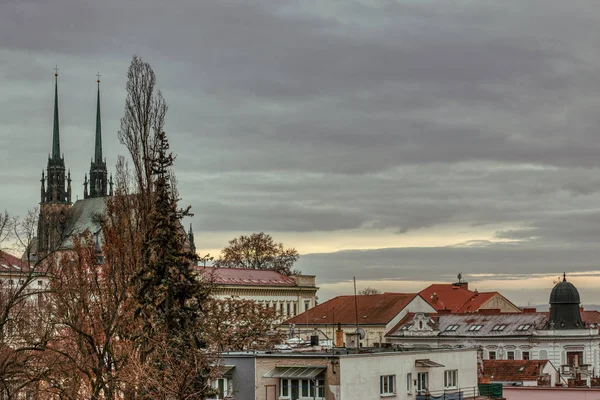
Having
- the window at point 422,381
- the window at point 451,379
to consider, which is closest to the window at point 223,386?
the window at point 422,381

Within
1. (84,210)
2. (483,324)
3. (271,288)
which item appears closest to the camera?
(483,324)

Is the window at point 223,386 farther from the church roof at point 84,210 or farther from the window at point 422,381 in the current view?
the church roof at point 84,210

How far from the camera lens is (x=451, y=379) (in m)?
51.4

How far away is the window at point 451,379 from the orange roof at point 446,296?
81005 mm

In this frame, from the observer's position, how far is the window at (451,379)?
5106 cm

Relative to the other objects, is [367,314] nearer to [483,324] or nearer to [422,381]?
[483,324]

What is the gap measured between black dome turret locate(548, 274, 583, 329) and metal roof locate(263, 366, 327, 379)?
66161 mm

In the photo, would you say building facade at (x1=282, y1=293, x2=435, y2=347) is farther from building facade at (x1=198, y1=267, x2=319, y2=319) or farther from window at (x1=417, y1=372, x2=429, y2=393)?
window at (x1=417, y1=372, x2=429, y2=393)

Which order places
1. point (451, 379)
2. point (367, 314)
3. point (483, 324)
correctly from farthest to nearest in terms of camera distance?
point (367, 314) < point (483, 324) < point (451, 379)

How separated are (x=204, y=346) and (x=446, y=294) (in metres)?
99.4

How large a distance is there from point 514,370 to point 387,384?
2578 cm

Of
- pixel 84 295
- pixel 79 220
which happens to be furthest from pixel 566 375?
pixel 79 220

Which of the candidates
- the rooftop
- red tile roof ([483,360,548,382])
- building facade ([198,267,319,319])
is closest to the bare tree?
building facade ([198,267,319,319])

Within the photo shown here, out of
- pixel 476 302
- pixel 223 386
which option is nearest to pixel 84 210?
pixel 476 302
